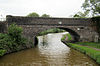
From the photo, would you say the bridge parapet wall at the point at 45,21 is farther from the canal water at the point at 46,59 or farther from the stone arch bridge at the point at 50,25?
the canal water at the point at 46,59

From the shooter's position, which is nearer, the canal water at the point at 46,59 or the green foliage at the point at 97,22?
the canal water at the point at 46,59

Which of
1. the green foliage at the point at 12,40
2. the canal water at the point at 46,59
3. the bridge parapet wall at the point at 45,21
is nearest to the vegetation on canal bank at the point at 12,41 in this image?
the green foliage at the point at 12,40

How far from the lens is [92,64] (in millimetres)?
11156

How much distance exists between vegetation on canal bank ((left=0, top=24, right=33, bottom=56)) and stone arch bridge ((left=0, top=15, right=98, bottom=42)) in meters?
2.20

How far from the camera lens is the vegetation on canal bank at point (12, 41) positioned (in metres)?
14.7

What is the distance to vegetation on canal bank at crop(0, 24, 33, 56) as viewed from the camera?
48.2 ft

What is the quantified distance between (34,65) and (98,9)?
1833 centimetres

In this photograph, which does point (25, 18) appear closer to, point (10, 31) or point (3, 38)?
point (10, 31)

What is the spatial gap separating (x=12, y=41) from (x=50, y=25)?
8088mm

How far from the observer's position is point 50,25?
65.2 ft

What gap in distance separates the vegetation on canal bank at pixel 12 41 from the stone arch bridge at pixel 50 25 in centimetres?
220

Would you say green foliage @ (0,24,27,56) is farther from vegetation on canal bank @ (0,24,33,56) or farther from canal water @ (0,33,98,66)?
canal water @ (0,33,98,66)

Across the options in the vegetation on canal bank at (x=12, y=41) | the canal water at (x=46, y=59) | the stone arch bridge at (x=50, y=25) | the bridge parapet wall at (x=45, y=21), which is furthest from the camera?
the stone arch bridge at (x=50, y=25)

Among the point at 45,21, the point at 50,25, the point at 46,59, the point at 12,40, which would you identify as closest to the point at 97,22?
the point at 50,25
